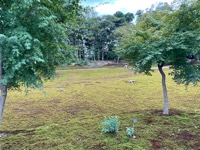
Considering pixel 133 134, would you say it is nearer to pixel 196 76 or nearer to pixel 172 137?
pixel 172 137

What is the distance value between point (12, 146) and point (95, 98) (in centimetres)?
526

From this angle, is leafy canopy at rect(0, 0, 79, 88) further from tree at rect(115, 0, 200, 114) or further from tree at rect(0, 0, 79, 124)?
tree at rect(115, 0, 200, 114)

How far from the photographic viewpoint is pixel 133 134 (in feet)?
13.0

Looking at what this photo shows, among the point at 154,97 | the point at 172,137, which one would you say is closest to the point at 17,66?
the point at 172,137

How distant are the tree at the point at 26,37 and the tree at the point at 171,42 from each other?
223 cm

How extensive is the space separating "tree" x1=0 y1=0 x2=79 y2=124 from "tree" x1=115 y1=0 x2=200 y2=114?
7.31 ft

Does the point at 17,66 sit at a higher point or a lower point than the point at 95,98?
higher

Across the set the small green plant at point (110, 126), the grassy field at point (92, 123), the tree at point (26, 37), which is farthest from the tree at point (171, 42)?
the tree at point (26, 37)

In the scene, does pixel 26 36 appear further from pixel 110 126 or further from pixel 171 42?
pixel 171 42

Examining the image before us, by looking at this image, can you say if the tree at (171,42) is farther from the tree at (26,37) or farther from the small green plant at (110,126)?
the tree at (26,37)

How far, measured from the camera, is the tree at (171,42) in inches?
173

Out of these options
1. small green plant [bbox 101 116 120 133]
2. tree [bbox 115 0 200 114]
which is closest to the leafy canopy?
small green plant [bbox 101 116 120 133]

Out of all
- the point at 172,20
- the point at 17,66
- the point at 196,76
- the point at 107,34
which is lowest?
the point at 196,76

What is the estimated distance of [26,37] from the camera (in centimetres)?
252
